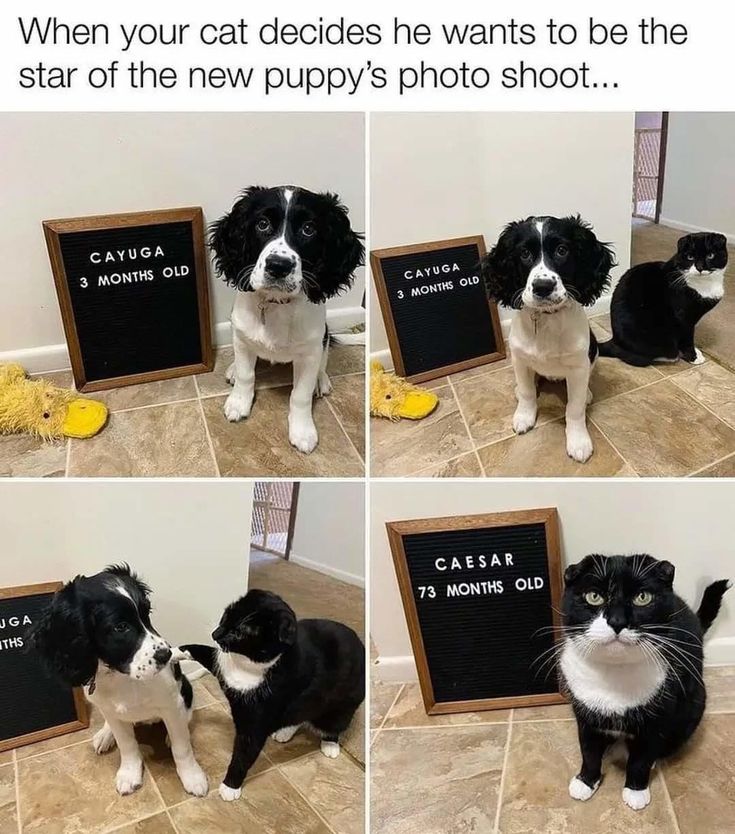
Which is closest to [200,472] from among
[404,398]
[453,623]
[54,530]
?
[54,530]

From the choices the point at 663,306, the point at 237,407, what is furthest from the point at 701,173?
the point at 237,407

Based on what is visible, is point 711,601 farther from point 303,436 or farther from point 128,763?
point 128,763

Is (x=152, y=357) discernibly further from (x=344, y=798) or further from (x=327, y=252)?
(x=344, y=798)

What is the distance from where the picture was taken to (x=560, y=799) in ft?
4.10

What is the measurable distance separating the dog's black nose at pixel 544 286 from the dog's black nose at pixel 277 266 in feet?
1.51

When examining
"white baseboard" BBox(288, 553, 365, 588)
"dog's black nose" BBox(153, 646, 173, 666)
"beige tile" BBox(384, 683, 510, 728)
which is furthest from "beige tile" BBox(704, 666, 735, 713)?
"dog's black nose" BBox(153, 646, 173, 666)

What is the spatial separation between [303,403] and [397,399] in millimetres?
213

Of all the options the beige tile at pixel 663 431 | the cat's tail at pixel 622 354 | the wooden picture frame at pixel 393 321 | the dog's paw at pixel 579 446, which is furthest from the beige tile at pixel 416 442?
the cat's tail at pixel 622 354

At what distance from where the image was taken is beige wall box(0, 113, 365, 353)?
1.34 metres

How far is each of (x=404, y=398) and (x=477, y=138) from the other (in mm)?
579

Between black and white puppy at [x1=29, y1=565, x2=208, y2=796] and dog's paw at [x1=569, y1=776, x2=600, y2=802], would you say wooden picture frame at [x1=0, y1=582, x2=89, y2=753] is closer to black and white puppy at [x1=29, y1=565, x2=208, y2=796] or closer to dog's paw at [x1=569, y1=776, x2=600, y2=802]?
black and white puppy at [x1=29, y1=565, x2=208, y2=796]

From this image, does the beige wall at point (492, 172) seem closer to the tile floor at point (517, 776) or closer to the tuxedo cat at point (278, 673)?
the tuxedo cat at point (278, 673)

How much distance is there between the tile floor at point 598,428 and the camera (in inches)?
53.7

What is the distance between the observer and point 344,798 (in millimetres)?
1291
